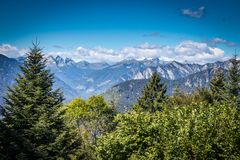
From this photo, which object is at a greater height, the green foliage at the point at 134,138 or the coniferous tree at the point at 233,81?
the coniferous tree at the point at 233,81

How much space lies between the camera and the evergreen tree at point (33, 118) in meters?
36.0

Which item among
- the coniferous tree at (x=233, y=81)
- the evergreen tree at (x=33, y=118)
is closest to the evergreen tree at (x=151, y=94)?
the coniferous tree at (x=233, y=81)

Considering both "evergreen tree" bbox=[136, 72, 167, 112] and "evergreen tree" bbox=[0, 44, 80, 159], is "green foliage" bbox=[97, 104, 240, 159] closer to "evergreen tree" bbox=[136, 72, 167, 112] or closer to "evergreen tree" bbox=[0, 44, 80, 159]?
"evergreen tree" bbox=[0, 44, 80, 159]

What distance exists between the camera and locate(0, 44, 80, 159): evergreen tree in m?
36.0

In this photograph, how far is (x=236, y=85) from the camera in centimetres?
6838

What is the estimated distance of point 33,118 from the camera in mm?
38250

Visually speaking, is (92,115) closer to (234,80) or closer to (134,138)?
(234,80)

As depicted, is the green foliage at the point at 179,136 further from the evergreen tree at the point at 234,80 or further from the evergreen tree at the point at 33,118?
the evergreen tree at the point at 234,80

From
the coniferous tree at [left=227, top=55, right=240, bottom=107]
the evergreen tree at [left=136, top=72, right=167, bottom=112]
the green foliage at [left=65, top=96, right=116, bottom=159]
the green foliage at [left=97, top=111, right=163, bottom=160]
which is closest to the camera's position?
the green foliage at [left=97, top=111, right=163, bottom=160]

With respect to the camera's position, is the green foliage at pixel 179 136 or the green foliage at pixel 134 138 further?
the green foliage at pixel 134 138

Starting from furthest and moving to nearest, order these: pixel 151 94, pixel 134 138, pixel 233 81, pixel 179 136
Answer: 1. pixel 151 94
2. pixel 233 81
3. pixel 134 138
4. pixel 179 136

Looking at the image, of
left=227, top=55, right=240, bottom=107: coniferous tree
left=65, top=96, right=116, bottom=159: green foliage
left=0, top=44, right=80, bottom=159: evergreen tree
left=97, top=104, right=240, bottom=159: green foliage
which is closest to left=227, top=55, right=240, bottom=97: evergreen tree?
left=227, top=55, right=240, bottom=107: coniferous tree

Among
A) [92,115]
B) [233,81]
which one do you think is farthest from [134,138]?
[92,115]

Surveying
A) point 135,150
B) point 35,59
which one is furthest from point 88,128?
point 135,150
